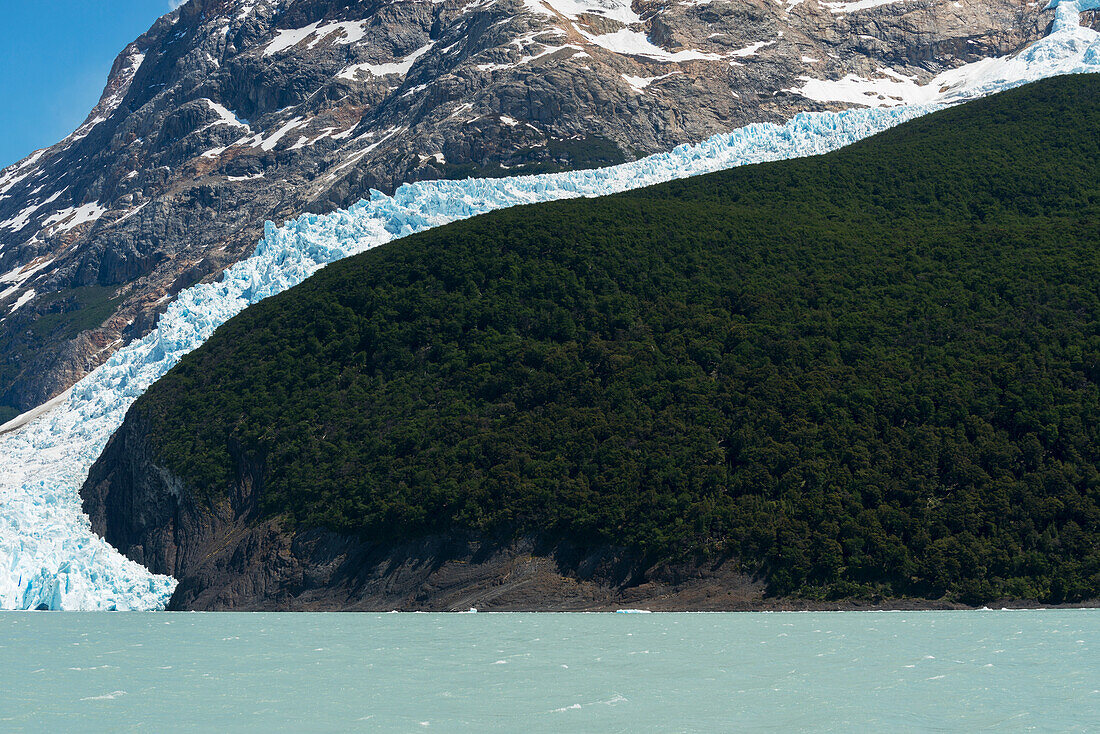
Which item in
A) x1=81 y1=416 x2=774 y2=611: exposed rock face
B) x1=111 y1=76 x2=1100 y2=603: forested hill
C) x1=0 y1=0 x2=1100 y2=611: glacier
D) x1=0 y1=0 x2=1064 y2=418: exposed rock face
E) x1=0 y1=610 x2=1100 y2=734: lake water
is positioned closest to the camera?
x1=0 y1=610 x2=1100 y2=734: lake water

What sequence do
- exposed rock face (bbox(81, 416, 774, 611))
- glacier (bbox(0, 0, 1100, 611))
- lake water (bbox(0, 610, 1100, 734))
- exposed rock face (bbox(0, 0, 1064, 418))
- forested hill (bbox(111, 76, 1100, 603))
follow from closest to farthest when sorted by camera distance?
lake water (bbox(0, 610, 1100, 734)) < exposed rock face (bbox(81, 416, 774, 611)) < forested hill (bbox(111, 76, 1100, 603)) < glacier (bbox(0, 0, 1100, 611)) < exposed rock face (bbox(0, 0, 1064, 418))

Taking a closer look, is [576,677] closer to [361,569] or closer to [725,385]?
[361,569]

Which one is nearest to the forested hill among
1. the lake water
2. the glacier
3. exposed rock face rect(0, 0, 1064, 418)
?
the glacier

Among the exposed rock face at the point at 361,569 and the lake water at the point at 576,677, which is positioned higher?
the lake water at the point at 576,677

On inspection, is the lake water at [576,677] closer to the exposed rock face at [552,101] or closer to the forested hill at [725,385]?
the forested hill at [725,385]

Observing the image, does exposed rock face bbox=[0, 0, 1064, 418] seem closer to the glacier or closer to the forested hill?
the glacier

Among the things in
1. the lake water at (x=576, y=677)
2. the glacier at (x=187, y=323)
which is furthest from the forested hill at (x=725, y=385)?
the lake water at (x=576, y=677)

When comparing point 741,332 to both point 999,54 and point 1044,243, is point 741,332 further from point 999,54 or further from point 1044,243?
point 999,54
